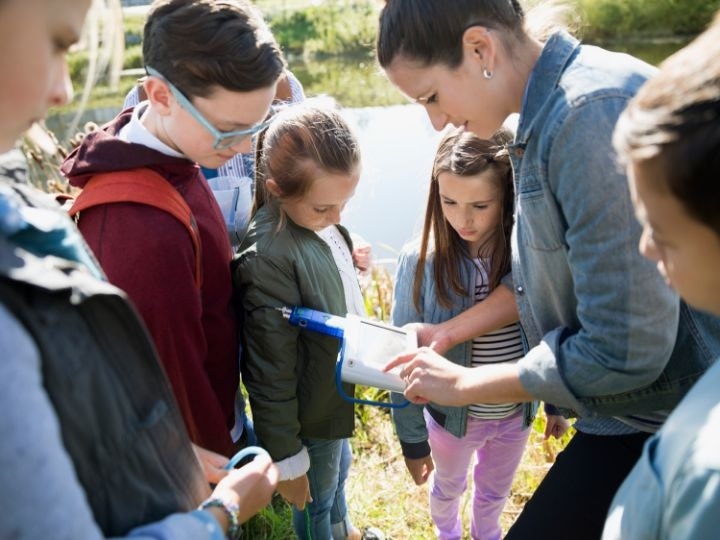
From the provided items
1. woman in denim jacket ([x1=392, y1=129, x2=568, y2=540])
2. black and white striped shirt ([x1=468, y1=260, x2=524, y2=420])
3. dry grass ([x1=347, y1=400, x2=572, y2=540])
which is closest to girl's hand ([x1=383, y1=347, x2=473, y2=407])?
woman in denim jacket ([x1=392, y1=129, x2=568, y2=540])

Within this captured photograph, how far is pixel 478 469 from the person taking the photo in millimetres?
2219

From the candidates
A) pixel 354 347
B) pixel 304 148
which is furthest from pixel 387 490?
pixel 304 148

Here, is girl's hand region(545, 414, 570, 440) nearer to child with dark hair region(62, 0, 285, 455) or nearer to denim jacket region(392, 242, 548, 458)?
denim jacket region(392, 242, 548, 458)

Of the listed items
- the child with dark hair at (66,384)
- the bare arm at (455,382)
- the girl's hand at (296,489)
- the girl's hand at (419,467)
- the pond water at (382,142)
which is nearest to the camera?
the child with dark hair at (66,384)

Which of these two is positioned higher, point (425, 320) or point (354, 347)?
point (354, 347)

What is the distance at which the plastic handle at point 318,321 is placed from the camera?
1725 millimetres

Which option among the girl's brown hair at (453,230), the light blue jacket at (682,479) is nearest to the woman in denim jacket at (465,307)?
the girl's brown hair at (453,230)

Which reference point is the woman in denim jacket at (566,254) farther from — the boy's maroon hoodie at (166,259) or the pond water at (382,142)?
the pond water at (382,142)

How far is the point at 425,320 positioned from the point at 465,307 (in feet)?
0.45

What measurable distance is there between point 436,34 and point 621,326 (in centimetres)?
68

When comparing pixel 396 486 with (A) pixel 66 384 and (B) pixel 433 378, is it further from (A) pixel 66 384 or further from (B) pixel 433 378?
(A) pixel 66 384

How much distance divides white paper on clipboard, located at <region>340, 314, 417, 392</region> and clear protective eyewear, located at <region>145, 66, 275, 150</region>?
54 centimetres

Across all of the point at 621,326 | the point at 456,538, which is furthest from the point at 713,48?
the point at 456,538

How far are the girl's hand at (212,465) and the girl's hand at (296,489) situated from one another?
0.59m
